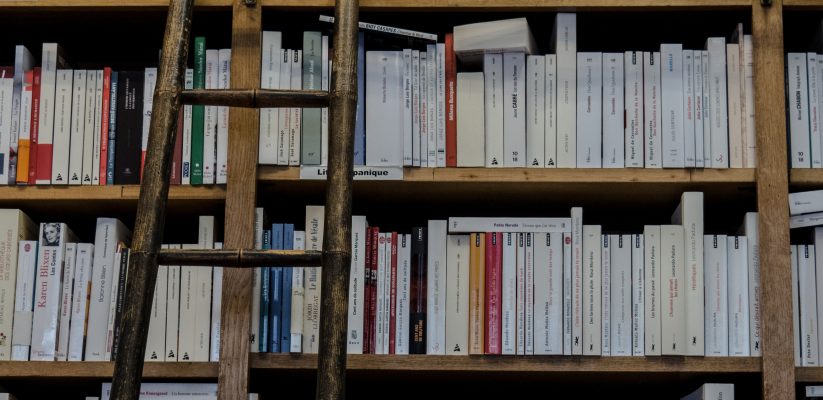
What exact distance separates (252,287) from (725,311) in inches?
33.3

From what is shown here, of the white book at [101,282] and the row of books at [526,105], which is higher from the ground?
the row of books at [526,105]

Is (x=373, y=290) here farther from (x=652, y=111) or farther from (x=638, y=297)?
(x=652, y=111)

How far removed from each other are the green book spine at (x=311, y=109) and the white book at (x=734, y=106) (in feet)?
2.48

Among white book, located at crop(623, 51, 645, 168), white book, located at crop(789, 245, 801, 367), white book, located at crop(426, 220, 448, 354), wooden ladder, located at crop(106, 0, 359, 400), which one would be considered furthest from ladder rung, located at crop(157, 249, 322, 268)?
white book, located at crop(789, 245, 801, 367)

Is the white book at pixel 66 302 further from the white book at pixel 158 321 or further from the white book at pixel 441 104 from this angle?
the white book at pixel 441 104

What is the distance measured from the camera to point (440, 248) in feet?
8.13

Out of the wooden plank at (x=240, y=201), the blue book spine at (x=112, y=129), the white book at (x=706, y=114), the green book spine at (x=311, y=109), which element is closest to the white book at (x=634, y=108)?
the white book at (x=706, y=114)

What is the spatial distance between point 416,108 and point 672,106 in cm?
47

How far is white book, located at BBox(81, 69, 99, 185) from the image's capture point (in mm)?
2516

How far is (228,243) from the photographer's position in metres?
2.44

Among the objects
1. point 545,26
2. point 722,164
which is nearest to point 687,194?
point 722,164

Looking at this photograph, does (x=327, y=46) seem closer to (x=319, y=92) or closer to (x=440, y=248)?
(x=319, y=92)

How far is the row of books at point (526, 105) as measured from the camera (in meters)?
2.49

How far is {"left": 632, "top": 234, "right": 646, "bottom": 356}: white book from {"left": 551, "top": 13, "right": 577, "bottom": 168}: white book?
0.62 feet
